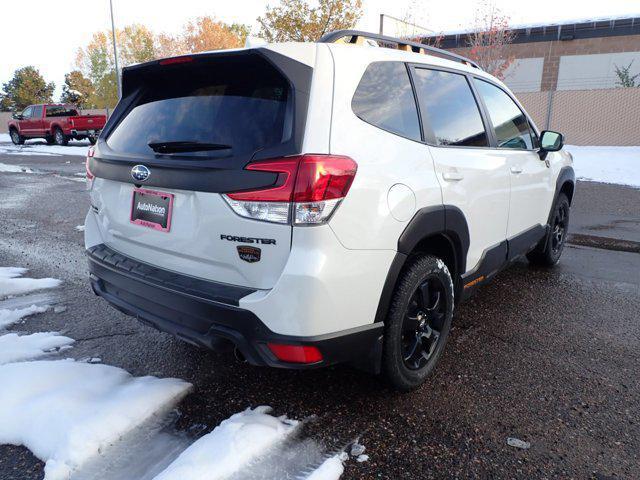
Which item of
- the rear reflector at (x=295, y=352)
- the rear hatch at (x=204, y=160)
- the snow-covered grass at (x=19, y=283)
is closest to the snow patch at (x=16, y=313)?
the snow-covered grass at (x=19, y=283)

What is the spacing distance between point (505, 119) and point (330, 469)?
2.92m

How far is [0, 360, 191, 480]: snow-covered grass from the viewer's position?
2219 millimetres

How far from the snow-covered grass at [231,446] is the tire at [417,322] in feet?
2.04

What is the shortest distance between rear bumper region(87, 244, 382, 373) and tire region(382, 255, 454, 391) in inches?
4.7

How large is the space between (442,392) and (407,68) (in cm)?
183

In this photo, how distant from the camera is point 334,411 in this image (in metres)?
2.59

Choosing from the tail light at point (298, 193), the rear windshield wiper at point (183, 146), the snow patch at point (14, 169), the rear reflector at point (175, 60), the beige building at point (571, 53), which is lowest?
the snow patch at point (14, 169)

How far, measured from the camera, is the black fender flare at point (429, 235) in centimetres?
238

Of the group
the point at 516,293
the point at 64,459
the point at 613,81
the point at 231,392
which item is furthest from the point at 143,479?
the point at 613,81

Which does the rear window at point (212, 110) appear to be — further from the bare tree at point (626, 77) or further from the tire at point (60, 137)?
the bare tree at point (626, 77)

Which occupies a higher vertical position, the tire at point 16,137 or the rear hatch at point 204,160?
the rear hatch at point 204,160

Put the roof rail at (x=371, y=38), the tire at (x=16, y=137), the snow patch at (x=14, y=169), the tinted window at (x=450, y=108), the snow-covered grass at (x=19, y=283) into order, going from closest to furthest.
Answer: the roof rail at (x=371, y=38) < the tinted window at (x=450, y=108) < the snow-covered grass at (x=19, y=283) < the snow patch at (x=14, y=169) < the tire at (x=16, y=137)

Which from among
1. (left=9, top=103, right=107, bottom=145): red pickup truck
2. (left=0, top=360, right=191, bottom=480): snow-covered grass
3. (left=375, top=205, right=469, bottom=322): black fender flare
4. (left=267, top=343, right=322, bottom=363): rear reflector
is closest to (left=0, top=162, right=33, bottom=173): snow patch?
(left=9, top=103, right=107, bottom=145): red pickup truck

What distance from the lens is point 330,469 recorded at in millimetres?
2129
